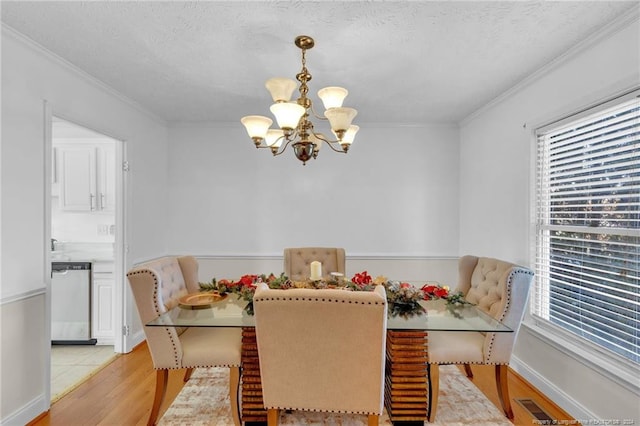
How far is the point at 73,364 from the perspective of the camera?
2.90 metres

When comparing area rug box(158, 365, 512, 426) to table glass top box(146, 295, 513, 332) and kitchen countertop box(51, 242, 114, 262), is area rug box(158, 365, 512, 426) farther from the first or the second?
kitchen countertop box(51, 242, 114, 262)

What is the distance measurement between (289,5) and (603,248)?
2.32 m

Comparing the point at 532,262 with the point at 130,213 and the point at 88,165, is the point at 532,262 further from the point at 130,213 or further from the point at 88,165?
the point at 88,165

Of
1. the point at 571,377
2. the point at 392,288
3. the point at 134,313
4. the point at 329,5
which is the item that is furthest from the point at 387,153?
the point at 134,313

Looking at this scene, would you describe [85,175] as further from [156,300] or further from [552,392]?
[552,392]

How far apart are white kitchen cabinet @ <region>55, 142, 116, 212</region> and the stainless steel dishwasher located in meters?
0.69

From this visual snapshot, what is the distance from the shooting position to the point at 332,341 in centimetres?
146

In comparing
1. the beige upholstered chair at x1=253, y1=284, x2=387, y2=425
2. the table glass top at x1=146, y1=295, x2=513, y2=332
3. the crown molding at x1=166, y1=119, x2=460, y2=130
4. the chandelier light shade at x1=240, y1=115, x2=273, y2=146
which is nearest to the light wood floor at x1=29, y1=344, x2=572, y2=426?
the table glass top at x1=146, y1=295, x2=513, y2=332

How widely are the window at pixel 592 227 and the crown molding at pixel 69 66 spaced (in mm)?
3594

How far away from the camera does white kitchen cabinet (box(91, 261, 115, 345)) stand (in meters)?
3.29

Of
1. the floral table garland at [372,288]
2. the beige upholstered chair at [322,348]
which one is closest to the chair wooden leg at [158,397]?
the floral table garland at [372,288]

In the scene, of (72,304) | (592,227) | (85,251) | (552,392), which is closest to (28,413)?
(72,304)

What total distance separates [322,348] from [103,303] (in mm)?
2876

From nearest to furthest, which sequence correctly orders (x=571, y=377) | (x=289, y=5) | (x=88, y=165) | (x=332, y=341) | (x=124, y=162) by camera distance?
(x=332, y=341) → (x=289, y=5) → (x=571, y=377) → (x=124, y=162) → (x=88, y=165)
